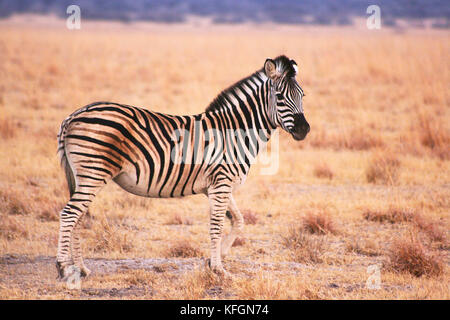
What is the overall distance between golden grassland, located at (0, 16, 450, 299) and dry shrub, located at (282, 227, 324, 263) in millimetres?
17

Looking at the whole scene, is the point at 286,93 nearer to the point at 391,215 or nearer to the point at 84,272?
the point at 84,272

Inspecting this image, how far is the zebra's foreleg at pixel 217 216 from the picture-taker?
6543 millimetres

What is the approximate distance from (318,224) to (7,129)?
25.0ft

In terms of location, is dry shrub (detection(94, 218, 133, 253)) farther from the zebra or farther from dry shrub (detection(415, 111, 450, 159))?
dry shrub (detection(415, 111, 450, 159))

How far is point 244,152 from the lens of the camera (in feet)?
22.0

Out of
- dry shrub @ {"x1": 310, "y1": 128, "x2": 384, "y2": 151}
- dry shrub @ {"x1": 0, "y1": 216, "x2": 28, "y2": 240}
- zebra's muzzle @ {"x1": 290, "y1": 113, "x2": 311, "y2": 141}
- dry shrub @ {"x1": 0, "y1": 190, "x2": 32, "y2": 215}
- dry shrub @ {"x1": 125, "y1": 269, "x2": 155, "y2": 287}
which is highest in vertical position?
dry shrub @ {"x1": 310, "y1": 128, "x2": 384, "y2": 151}

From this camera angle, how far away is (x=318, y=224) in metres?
8.30

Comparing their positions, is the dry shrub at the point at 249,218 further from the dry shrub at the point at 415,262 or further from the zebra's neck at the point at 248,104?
the dry shrub at the point at 415,262

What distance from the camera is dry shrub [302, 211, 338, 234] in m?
8.30

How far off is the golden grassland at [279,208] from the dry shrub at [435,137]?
0.11 ft

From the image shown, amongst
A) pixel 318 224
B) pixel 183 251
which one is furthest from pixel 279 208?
pixel 183 251

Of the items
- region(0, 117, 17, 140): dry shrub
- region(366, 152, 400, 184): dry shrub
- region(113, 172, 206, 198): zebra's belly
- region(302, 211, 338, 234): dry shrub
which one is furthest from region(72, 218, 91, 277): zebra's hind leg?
region(0, 117, 17, 140): dry shrub
